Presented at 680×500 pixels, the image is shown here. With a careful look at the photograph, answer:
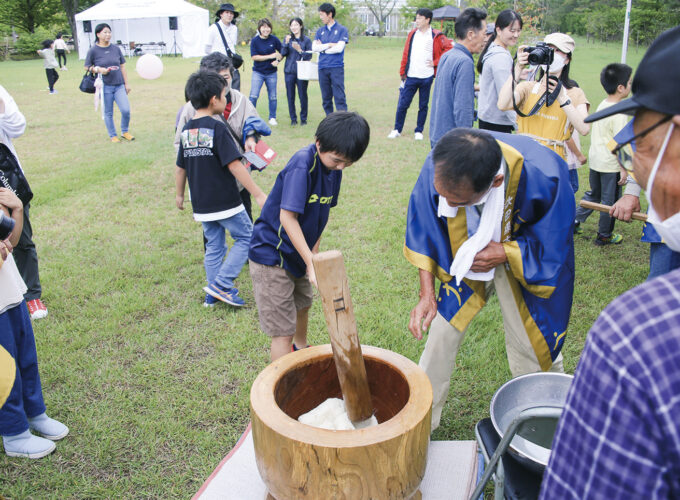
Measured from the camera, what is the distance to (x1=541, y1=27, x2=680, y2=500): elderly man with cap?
0.69 m

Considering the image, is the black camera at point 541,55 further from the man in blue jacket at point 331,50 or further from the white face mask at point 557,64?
the man in blue jacket at point 331,50

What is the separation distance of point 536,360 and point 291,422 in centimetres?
137

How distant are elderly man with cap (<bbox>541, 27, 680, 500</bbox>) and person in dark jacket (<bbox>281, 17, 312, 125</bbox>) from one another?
9397 millimetres

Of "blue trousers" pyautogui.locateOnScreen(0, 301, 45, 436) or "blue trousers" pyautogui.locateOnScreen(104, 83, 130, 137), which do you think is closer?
"blue trousers" pyautogui.locateOnScreen(0, 301, 45, 436)

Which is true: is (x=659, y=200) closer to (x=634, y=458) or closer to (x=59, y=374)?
(x=634, y=458)

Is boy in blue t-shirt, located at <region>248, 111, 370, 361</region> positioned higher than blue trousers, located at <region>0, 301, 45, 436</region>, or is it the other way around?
boy in blue t-shirt, located at <region>248, 111, 370, 361</region>

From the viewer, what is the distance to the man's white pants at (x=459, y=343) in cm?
243

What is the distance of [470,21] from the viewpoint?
4.66 metres

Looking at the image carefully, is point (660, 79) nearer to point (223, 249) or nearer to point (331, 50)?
point (223, 249)

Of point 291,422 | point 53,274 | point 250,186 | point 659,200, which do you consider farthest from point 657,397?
point 53,274

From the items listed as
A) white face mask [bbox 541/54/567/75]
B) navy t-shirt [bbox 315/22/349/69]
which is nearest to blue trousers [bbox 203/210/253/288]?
white face mask [bbox 541/54/567/75]

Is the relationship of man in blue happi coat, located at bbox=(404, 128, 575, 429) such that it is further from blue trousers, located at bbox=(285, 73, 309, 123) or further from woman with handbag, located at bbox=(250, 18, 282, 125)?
blue trousers, located at bbox=(285, 73, 309, 123)

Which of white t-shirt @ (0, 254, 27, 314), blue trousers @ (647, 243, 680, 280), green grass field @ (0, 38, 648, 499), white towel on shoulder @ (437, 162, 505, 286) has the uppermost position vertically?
white towel on shoulder @ (437, 162, 505, 286)

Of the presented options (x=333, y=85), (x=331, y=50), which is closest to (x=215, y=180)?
(x=331, y=50)
